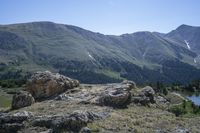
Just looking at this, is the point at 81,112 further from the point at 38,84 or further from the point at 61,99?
the point at 38,84

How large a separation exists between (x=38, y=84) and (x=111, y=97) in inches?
516

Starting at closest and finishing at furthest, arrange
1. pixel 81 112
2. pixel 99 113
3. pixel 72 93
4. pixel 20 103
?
pixel 81 112, pixel 99 113, pixel 20 103, pixel 72 93

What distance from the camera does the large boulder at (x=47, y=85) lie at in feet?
156

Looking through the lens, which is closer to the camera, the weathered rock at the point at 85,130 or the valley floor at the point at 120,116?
the weathered rock at the point at 85,130

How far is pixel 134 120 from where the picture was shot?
3431 centimetres

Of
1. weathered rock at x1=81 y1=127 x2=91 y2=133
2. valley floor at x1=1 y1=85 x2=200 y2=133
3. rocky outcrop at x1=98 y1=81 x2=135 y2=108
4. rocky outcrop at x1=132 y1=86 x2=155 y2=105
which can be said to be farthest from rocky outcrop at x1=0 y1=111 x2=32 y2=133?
rocky outcrop at x1=132 y1=86 x2=155 y2=105

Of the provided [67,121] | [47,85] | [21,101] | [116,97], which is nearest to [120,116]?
[116,97]

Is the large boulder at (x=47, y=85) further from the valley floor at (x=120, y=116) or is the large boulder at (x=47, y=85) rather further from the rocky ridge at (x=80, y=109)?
the valley floor at (x=120, y=116)

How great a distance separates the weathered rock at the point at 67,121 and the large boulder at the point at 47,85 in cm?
1363

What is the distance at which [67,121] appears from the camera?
3186 centimetres

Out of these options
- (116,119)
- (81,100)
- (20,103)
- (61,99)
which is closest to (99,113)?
(116,119)

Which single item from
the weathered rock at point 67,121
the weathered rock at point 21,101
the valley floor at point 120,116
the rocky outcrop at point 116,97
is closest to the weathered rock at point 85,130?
the valley floor at point 120,116

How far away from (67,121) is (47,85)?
54.1ft

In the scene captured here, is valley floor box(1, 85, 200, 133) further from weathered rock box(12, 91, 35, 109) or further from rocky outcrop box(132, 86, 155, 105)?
weathered rock box(12, 91, 35, 109)
